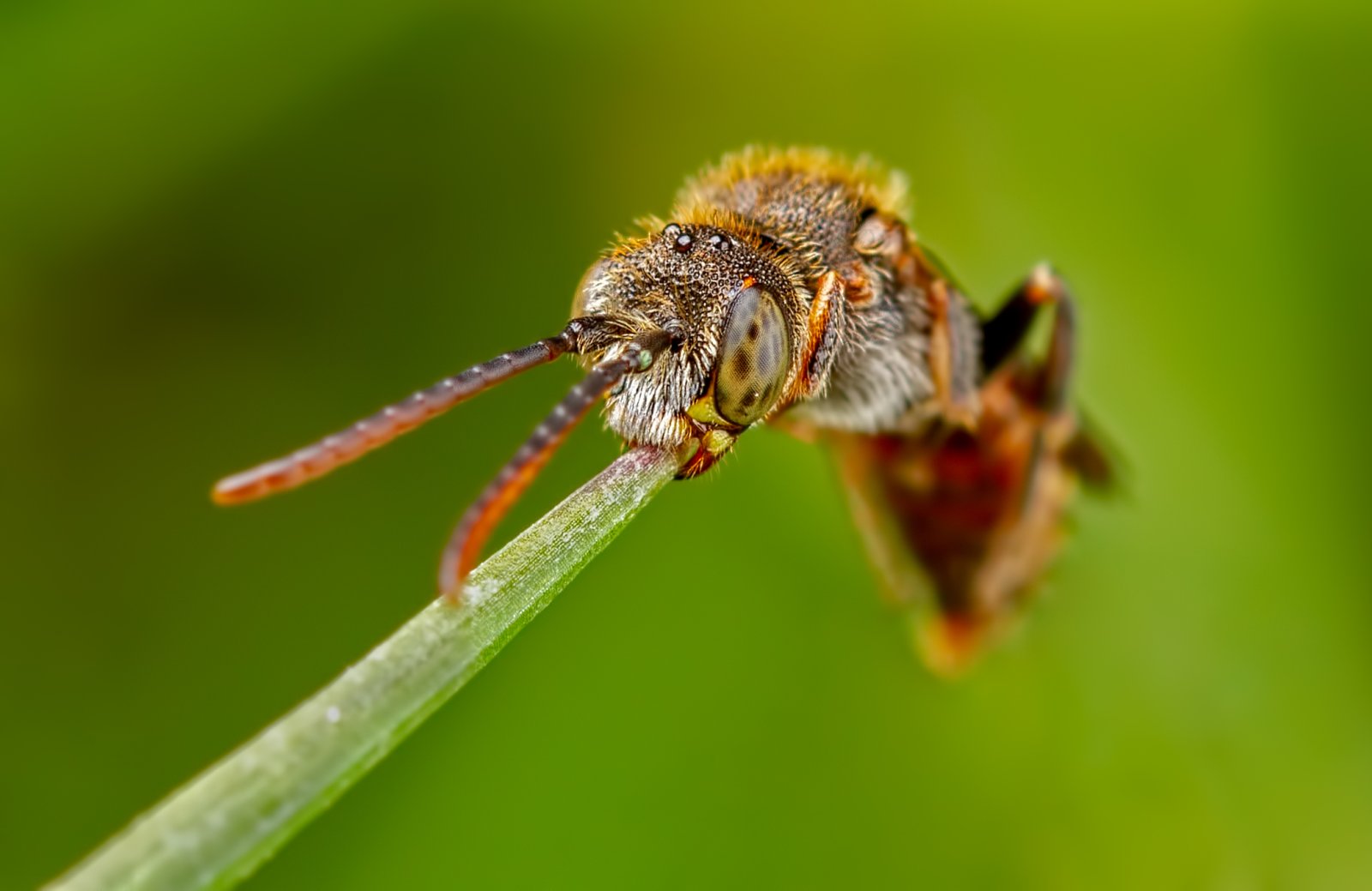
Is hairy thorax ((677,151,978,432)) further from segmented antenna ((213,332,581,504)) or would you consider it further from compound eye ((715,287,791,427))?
segmented antenna ((213,332,581,504))

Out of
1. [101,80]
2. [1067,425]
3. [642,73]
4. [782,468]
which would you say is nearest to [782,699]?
[782,468]

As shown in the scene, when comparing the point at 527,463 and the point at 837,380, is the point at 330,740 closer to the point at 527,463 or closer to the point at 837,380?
the point at 527,463

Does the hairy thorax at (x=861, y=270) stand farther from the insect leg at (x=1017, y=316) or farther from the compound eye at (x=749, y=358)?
the compound eye at (x=749, y=358)

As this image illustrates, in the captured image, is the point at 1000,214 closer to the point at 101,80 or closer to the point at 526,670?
the point at 526,670

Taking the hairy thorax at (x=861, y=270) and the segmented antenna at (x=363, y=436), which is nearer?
the segmented antenna at (x=363, y=436)

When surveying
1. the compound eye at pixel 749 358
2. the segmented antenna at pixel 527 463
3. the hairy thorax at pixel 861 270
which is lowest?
the segmented antenna at pixel 527 463

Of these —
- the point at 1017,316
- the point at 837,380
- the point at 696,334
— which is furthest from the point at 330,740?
the point at 1017,316

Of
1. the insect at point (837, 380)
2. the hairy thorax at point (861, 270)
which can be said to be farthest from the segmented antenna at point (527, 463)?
the hairy thorax at point (861, 270)
